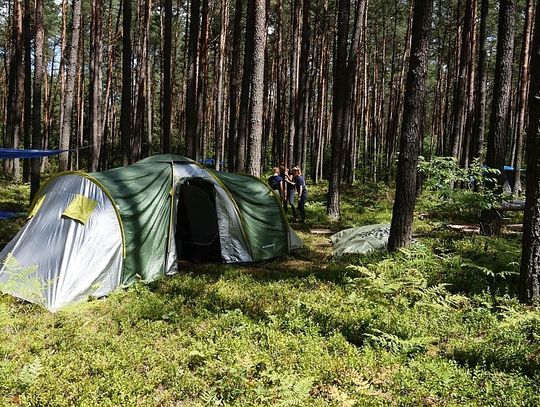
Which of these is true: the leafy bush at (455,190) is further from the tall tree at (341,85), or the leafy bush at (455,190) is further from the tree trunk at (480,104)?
the tall tree at (341,85)

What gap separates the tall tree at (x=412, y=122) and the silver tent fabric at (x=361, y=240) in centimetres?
125

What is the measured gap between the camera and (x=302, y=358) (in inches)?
183

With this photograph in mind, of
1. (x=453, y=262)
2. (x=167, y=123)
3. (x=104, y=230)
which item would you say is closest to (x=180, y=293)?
(x=104, y=230)

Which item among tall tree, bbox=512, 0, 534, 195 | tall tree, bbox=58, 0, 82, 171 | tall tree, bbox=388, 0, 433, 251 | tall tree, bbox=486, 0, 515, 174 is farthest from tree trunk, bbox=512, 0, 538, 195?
tall tree, bbox=58, 0, 82, 171

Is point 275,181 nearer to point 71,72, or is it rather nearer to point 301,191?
point 301,191

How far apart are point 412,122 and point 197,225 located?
5.19 m

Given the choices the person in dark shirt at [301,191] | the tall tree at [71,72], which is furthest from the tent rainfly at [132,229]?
the tall tree at [71,72]

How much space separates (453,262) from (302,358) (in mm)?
4005

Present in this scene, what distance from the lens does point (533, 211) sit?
5.43 m

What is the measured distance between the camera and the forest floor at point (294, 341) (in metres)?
4.05

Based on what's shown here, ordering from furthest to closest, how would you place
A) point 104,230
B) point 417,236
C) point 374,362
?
point 417,236 < point 104,230 < point 374,362

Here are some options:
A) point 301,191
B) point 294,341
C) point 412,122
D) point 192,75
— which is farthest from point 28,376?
point 192,75

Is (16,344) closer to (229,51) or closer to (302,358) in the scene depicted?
(302,358)

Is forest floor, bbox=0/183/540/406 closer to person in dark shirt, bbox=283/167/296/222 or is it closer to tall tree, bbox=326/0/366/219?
person in dark shirt, bbox=283/167/296/222
